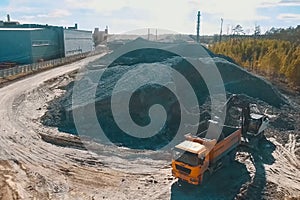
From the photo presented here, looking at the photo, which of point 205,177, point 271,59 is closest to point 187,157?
point 205,177

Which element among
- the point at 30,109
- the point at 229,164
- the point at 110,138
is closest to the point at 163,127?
the point at 110,138

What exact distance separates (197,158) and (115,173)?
3.67m

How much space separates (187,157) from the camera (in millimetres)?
10625

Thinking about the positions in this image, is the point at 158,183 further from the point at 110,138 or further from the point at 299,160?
the point at 299,160

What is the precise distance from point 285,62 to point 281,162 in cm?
2259

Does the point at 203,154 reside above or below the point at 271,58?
below

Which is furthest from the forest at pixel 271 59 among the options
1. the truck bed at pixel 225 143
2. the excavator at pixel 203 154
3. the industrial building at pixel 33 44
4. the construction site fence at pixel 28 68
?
the industrial building at pixel 33 44

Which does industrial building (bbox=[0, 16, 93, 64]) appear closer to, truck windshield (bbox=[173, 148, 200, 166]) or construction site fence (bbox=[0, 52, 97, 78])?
construction site fence (bbox=[0, 52, 97, 78])

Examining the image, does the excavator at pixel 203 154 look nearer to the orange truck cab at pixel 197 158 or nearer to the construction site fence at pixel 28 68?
the orange truck cab at pixel 197 158

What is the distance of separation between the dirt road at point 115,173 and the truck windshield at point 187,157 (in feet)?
3.88

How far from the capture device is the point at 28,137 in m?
15.6

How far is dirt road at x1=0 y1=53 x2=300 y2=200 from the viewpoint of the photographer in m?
10.7

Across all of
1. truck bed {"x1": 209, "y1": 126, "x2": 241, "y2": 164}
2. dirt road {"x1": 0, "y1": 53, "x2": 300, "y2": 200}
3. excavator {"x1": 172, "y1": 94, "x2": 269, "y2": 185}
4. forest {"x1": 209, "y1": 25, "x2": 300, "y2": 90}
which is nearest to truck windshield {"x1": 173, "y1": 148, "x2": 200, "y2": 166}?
excavator {"x1": 172, "y1": 94, "x2": 269, "y2": 185}

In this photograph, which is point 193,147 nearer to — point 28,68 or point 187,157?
point 187,157
